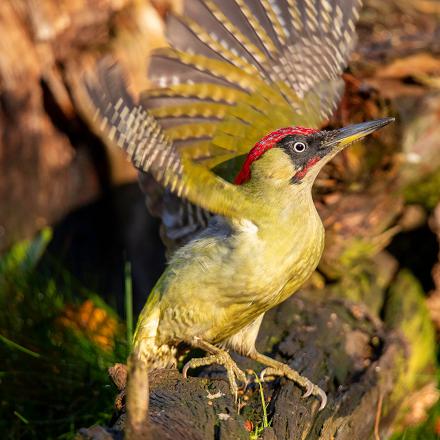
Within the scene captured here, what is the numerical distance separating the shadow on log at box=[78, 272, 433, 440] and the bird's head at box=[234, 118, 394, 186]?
810mm

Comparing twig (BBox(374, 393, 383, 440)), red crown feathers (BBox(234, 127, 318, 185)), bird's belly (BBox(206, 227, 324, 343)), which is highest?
red crown feathers (BBox(234, 127, 318, 185))

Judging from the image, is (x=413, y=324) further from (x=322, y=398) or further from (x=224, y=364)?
(x=224, y=364)

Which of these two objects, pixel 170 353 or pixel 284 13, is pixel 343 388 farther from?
pixel 284 13

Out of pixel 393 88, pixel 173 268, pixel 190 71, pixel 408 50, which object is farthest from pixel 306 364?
pixel 408 50

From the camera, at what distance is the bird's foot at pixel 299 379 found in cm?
301

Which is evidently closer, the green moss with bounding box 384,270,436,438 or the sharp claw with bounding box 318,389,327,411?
the sharp claw with bounding box 318,389,327,411

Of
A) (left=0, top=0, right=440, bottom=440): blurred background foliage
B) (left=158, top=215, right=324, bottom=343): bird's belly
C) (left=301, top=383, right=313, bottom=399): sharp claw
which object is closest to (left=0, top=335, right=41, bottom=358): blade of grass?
(left=0, top=0, right=440, bottom=440): blurred background foliage

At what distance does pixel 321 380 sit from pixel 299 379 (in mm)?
202

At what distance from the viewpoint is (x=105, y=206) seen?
216 inches

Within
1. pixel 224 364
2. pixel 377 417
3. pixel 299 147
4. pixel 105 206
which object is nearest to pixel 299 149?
pixel 299 147

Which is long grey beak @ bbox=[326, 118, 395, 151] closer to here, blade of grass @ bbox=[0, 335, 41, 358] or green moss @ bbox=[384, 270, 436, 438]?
green moss @ bbox=[384, 270, 436, 438]

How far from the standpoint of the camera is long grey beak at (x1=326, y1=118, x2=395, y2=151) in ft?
9.35

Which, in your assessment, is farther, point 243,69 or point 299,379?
point 243,69

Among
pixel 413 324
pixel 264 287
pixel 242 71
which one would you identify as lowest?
pixel 413 324
